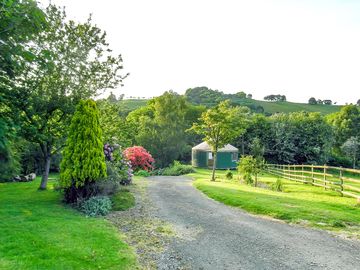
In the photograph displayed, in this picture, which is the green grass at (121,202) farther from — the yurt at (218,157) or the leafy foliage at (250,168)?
the yurt at (218,157)

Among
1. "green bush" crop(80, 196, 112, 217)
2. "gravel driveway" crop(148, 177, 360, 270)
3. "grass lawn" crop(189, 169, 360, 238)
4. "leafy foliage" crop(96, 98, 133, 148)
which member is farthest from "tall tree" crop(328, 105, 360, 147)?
"green bush" crop(80, 196, 112, 217)

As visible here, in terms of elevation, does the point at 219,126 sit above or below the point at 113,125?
above

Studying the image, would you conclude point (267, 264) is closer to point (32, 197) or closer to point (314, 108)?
point (32, 197)

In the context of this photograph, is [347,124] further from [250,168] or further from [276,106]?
[250,168]

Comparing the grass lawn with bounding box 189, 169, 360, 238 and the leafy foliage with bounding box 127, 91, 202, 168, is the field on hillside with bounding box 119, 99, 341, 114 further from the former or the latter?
the grass lawn with bounding box 189, 169, 360, 238

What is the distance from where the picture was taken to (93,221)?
791cm

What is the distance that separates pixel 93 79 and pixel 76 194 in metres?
5.29

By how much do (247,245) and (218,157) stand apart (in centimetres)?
2795

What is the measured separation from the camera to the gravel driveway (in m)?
5.19

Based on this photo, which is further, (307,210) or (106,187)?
(106,187)

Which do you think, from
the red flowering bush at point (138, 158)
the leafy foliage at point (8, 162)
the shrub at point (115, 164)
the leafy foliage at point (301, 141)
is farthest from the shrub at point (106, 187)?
the leafy foliage at point (301, 141)

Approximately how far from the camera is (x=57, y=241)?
19.6ft

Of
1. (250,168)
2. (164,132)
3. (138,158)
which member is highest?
(164,132)

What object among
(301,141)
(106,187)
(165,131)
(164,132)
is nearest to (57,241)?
(106,187)
